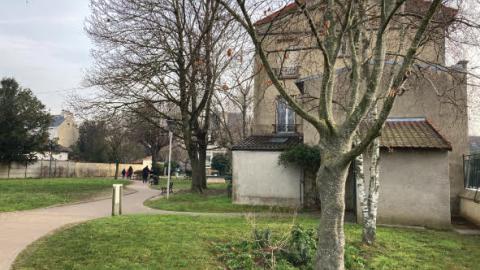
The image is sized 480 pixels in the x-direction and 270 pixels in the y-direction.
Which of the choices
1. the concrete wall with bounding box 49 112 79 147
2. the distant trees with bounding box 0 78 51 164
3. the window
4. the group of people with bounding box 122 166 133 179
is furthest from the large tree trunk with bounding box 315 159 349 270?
the concrete wall with bounding box 49 112 79 147

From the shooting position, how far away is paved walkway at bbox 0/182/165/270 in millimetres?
8664

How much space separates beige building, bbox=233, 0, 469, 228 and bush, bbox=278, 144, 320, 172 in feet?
1.94

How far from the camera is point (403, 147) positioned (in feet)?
47.5

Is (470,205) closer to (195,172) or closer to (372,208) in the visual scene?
(372,208)

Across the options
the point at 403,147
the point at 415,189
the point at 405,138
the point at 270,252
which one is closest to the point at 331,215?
the point at 270,252

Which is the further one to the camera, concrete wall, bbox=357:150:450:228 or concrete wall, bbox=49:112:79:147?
concrete wall, bbox=49:112:79:147

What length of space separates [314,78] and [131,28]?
10.0m

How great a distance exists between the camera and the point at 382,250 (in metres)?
9.71

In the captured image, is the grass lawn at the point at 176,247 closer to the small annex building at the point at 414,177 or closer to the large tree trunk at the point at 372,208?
the large tree trunk at the point at 372,208

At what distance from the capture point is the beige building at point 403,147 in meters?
11.8

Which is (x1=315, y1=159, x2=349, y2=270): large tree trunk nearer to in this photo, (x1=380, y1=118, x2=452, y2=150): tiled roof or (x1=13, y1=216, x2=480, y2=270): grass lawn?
(x1=13, y1=216, x2=480, y2=270): grass lawn

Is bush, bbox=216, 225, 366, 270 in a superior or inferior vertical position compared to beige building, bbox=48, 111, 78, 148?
inferior

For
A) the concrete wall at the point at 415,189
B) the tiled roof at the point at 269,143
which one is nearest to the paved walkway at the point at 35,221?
the tiled roof at the point at 269,143

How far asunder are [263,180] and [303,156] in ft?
7.94
